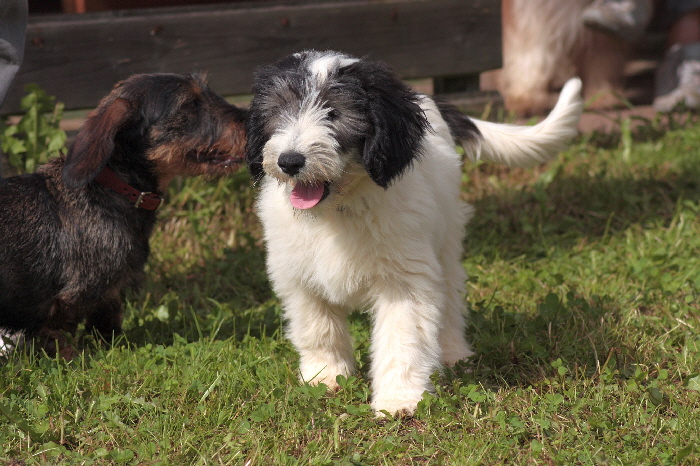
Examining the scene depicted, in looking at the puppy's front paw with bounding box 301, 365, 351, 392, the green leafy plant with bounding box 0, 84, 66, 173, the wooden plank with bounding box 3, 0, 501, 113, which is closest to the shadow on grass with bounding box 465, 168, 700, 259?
the wooden plank with bounding box 3, 0, 501, 113

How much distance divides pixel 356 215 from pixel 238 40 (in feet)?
10.3

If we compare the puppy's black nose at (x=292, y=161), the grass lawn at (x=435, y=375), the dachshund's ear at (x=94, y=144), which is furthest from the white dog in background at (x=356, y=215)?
the dachshund's ear at (x=94, y=144)

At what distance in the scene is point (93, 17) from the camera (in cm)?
570

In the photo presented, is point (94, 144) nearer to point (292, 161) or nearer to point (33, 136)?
point (292, 161)

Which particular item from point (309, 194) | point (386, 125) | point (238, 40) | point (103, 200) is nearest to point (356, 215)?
point (309, 194)

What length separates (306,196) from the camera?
2918 millimetres

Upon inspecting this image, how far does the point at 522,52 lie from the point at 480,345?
4.72 m

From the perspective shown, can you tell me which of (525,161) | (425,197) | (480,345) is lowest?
(480,345)

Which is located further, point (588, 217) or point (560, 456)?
point (588, 217)

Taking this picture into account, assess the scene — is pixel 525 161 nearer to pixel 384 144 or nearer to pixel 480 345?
pixel 480 345

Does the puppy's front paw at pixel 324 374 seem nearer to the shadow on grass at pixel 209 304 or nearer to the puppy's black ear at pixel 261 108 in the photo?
the shadow on grass at pixel 209 304

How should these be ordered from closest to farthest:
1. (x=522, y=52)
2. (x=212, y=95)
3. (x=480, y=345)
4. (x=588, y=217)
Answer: (x=480, y=345)
(x=212, y=95)
(x=588, y=217)
(x=522, y=52)

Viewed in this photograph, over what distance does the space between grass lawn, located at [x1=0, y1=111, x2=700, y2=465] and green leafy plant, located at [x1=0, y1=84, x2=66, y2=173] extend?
0.93 meters

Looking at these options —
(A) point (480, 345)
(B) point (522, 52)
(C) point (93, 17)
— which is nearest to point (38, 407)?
(A) point (480, 345)
